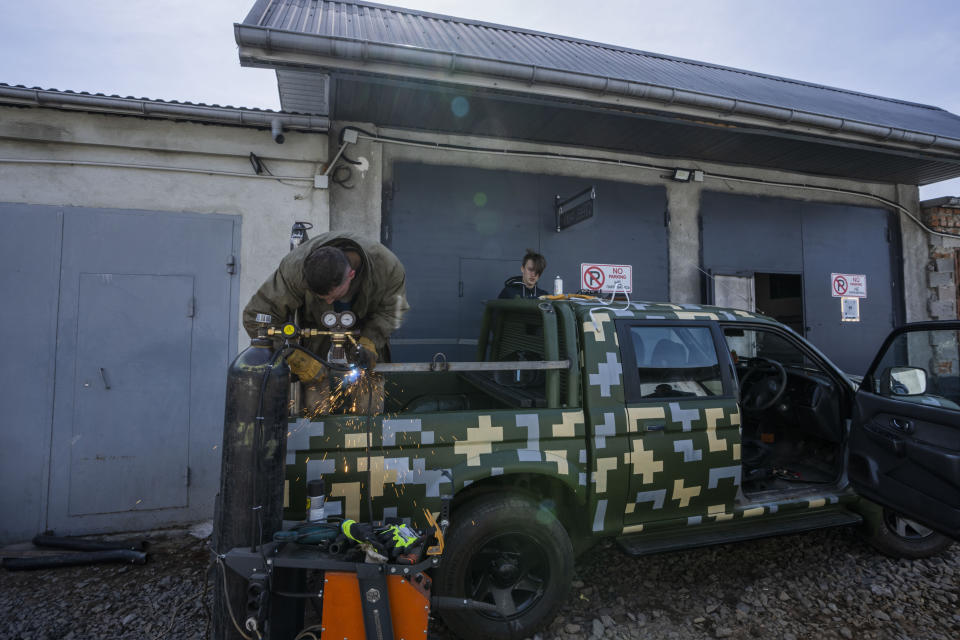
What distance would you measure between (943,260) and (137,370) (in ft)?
36.2

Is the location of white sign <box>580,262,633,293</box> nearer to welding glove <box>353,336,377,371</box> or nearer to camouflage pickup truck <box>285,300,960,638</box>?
camouflage pickup truck <box>285,300,960,638</box>

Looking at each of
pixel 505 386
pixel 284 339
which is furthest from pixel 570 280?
pixel 284 339

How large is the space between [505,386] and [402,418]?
3.45ft

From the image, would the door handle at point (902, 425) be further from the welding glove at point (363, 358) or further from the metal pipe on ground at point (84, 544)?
the metal pipe on ground at point (84, 544)

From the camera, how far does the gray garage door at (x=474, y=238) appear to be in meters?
5.23

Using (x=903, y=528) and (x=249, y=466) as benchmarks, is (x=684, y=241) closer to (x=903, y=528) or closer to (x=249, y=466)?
(x=903, y=528)

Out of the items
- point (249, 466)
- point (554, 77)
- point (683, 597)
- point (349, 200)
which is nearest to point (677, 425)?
point (683, 597)

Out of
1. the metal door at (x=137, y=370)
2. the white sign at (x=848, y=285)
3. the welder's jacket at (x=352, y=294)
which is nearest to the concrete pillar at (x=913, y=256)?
the white sign at (x=848, y=285)

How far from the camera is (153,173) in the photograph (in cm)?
446

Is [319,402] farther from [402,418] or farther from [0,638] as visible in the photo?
[0,638]

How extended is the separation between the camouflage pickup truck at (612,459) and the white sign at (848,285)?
421cm

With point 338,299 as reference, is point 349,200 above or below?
above

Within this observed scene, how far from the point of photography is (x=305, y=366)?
8.10 ft

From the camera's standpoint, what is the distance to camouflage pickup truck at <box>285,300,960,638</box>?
2361 mm
